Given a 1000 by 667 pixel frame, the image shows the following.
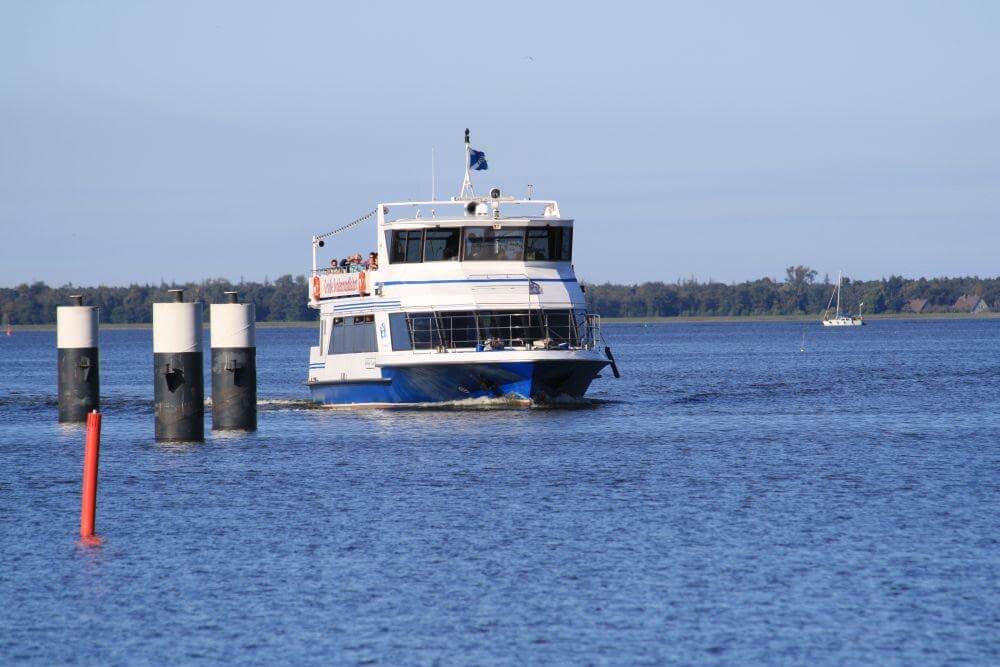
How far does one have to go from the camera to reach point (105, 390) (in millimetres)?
71062

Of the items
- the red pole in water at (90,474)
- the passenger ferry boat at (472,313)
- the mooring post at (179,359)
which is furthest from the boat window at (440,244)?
the red pole in water at (90,474)

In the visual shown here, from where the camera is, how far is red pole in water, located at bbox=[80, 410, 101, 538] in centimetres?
2408

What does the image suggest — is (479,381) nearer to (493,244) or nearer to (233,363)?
(493,244)

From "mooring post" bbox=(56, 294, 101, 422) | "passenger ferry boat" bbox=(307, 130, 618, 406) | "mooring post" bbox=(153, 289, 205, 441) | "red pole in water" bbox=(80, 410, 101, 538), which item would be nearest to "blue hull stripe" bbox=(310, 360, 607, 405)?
"passenger ferry boat" bbox=(307, 130, 618, 406)

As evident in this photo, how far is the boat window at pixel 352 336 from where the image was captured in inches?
1843

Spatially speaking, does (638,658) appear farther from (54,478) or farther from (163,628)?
(54,478)

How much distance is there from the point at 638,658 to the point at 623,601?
263 centimetres

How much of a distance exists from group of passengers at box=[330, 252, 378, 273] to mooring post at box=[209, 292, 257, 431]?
9.97 meters

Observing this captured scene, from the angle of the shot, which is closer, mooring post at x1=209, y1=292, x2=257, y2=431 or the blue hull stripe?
mooring post at x1=209, y1=292, x2=257, y2=431

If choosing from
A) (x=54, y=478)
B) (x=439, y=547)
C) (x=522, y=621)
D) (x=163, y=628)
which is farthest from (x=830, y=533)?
(x=54, y=478)

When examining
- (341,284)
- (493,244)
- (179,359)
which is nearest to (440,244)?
(493,244)

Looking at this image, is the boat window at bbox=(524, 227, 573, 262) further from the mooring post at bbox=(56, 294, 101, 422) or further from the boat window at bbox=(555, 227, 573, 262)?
the mooring post at bbox=(56, 294, 101, 422)

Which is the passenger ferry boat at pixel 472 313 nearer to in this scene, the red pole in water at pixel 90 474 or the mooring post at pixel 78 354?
the mooring post at pixel 78 354

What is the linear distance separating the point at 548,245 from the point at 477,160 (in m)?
5.33
